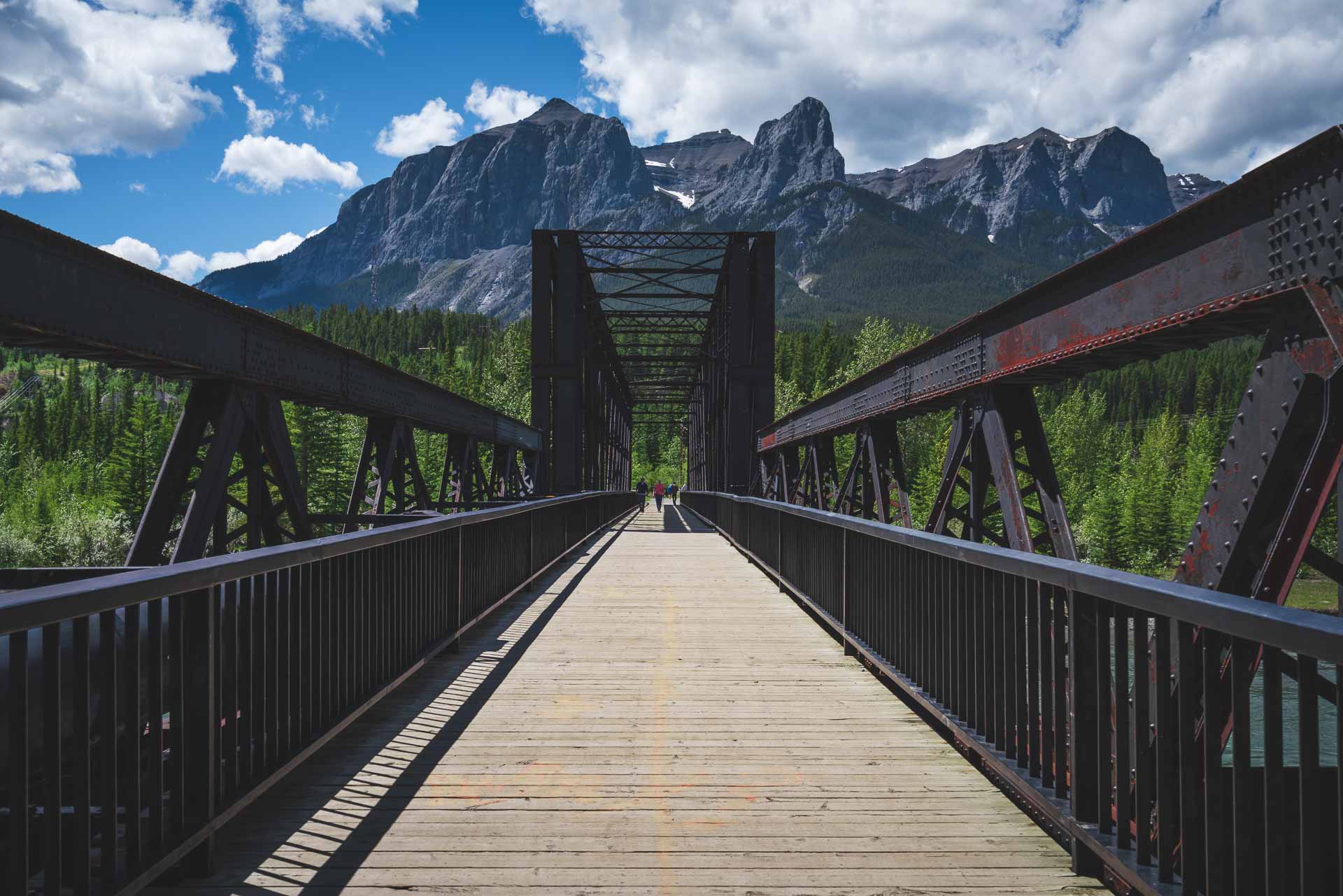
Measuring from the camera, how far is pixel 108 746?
2545mm

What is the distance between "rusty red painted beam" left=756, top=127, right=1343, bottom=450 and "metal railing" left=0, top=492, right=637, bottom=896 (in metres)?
3.97

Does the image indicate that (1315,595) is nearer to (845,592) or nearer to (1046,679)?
(845,592)

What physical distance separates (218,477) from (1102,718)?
589 centimetres

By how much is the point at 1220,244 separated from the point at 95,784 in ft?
16.6

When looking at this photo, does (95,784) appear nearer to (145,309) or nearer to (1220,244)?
(145,309)

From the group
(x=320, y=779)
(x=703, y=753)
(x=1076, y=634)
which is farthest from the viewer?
(x=703, y=753)

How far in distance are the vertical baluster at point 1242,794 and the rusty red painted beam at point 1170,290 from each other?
149cm

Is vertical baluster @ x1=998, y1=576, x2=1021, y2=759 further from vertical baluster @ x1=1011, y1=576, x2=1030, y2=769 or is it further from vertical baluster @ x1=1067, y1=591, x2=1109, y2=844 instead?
vertical baluster @ x1=1067, y1=591, x2=1109, y2=844

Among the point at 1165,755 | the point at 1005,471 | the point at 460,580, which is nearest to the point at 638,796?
the point at 1165,755

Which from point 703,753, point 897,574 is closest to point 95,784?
point 703,753

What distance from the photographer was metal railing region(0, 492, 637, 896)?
2.25 meters

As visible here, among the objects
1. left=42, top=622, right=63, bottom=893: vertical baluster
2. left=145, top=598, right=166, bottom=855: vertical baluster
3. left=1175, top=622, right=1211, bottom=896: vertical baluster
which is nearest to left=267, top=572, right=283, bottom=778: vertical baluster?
left=145, top=598, right=166, bottom=855: vertical baluster

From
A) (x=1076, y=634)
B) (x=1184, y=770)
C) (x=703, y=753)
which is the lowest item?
(x=703, y=753)

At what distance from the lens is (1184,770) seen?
96.7 inches
